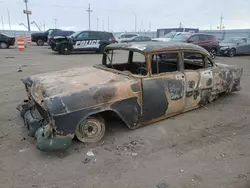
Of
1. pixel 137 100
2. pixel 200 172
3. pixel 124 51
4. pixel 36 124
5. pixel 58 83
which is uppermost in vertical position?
pixel 124 51

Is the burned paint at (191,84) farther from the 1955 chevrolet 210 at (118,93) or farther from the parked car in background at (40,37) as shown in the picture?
the parked car in background at (40,37)

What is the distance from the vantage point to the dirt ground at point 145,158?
9.30ft

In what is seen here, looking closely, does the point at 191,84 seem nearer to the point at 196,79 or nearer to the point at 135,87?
the point at 196,79

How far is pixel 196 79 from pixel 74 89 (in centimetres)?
253

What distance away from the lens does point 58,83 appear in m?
3.71

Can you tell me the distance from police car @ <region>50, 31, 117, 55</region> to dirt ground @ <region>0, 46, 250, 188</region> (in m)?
12.8

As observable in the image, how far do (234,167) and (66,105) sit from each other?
2475 mm

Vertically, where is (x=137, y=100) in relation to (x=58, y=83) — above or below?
below

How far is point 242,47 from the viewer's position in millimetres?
17250

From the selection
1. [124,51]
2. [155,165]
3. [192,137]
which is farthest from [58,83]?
[192,137]

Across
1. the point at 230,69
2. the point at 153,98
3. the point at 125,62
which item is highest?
the point at 125,62

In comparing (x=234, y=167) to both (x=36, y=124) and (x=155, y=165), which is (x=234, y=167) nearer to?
(x=155, y=165)

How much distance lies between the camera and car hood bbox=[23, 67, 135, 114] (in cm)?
316

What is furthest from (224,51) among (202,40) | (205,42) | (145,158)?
(145,158)
